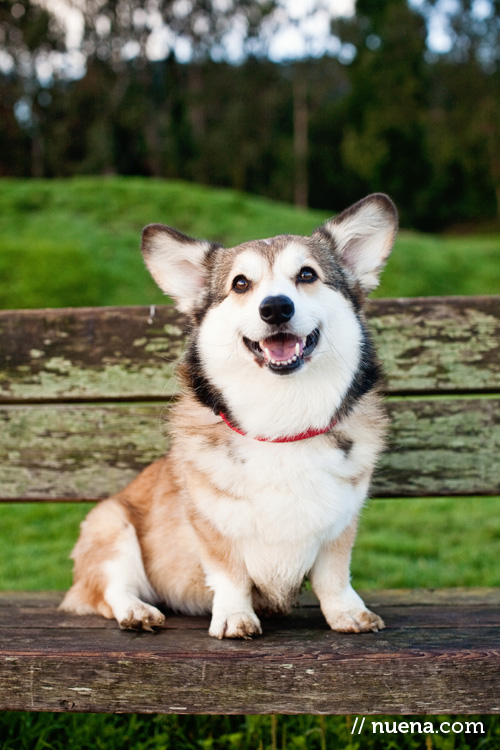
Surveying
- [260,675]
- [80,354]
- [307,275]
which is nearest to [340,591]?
[260,675]

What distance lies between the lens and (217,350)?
2025mm

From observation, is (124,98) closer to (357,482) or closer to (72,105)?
(72,105)

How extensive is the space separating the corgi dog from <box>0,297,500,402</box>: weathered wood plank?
1.33 ft

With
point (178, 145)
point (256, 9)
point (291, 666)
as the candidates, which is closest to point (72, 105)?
point (178, 145)

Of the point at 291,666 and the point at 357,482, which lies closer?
the point at 291,666

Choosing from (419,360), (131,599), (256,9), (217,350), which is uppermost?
(256,9)

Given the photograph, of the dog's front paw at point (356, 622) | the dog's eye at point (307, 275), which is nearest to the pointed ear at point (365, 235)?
the dog's eye at point (307, 275)

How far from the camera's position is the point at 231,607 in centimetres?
188

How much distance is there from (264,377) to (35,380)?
1.10 metres

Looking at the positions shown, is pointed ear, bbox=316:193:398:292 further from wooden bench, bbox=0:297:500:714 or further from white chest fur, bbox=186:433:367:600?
white chest fur, bbox=186:433:367:600

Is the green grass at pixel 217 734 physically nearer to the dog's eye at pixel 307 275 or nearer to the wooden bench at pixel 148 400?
the wooden bench at pixel 148 400

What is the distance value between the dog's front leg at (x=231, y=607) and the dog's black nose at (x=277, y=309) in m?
0.74

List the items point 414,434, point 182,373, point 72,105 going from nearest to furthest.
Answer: point 182,373
point 414,434
point 72,105

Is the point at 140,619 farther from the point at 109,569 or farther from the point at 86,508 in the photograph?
the point at 86,508
